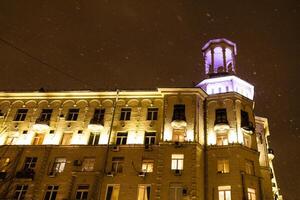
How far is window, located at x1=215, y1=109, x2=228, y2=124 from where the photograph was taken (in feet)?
134

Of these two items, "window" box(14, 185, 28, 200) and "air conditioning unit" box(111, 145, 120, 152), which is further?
"air conditioning unit" box(111, 145, 120, 152)

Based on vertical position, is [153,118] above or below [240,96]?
below

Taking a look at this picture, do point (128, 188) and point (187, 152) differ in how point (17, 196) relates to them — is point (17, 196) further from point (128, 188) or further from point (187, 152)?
point (187, 152)

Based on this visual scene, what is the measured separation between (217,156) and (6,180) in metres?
23.1

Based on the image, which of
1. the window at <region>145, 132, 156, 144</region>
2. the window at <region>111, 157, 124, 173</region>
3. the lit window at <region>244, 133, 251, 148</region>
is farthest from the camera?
the window at <region>145, 132, 156, 144</region>

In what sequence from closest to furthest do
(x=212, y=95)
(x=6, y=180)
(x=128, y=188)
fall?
1. (x=128, y=188)
2. (x=6, y=180)
3. (x=212, y=95)

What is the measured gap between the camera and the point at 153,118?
4259 centimetres

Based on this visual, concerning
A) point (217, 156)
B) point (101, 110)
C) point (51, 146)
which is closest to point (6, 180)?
point (51, 146)

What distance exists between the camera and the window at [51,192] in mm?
38806

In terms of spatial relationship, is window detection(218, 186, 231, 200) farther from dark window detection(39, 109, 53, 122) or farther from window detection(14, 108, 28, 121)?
window detection(14, 108, 28, 121)

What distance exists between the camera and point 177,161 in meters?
38.4

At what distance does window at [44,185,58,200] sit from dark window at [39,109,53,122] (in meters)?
8.74

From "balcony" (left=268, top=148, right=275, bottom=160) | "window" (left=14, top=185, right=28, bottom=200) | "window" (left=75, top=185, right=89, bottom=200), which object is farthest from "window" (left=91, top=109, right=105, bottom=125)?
"balcony" (left=268, top=148, right=275, bottom=160)

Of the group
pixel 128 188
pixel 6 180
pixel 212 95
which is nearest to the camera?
pixel 128 188
